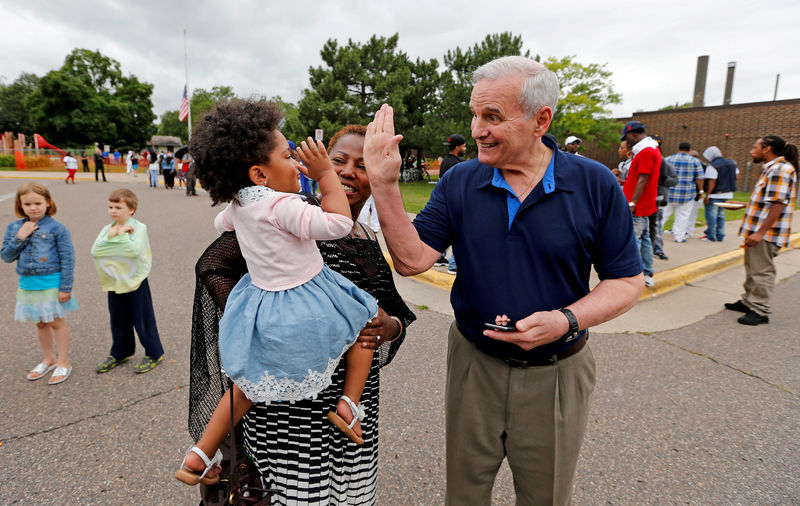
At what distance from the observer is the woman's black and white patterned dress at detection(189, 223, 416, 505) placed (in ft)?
5.04

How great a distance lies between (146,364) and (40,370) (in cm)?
80

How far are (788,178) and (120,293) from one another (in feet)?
22.4

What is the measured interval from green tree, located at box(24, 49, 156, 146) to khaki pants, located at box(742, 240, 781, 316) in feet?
181

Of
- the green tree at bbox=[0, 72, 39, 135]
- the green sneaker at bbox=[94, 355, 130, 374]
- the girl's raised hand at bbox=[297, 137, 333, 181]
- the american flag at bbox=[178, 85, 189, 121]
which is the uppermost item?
the green tree at bbox=[0, 72, 39, 135]

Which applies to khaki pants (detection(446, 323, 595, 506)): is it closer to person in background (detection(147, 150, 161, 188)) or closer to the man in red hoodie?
the man in red hoodie

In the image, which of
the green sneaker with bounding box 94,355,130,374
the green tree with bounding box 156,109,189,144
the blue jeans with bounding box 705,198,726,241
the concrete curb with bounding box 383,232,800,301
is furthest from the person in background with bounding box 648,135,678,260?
the green tree with bounding box 156,109,189,144

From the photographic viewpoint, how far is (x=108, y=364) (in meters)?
3.75

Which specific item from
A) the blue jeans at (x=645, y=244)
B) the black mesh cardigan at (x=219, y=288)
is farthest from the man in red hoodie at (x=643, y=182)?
the black mesh cardigan at (x=219, y=288)

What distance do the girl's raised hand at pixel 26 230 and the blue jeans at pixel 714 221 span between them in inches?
439

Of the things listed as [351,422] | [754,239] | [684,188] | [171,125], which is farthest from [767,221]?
[171,125]

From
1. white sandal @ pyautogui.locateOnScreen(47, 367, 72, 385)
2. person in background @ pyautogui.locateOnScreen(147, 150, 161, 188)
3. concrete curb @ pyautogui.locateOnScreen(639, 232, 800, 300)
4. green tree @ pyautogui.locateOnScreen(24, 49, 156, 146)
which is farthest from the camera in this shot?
green tree @ pyautogui.locateOnScreen(24, 49, 156, 146)

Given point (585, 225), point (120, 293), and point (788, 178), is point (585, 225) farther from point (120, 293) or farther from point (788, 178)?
point (788, 178)

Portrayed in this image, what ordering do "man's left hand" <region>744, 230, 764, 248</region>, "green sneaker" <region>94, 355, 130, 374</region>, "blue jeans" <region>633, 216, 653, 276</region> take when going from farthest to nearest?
"blue jeans" <region>633, 216, 653, 276</region>
"man's left hand" <region>744, 230, 764, 248</region>
"green sneaker" <region>94, 355, 130, 374</region>

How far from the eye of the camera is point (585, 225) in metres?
1.52
